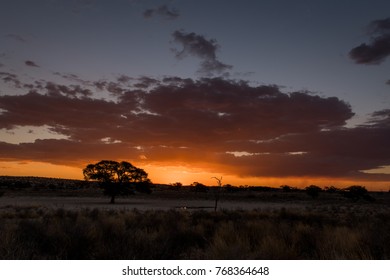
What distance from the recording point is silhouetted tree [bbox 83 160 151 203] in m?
51.1

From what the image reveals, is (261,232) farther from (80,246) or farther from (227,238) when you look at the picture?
(80,246)

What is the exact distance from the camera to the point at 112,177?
170 feet

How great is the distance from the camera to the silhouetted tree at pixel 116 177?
51.1 m


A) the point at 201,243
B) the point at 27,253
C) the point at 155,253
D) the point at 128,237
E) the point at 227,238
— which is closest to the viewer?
the point at 27,253

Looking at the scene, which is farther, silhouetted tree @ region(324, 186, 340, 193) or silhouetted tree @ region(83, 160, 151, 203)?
silhouetted tree @ region(324, 186, 340, 193)

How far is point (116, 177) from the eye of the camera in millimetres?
51938

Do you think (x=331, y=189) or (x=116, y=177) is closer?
(x=116, y=177)

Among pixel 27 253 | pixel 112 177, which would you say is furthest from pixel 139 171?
pixel 27 253

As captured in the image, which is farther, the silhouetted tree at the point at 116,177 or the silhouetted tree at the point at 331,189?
the silhouetted tree at the point at 331,189
